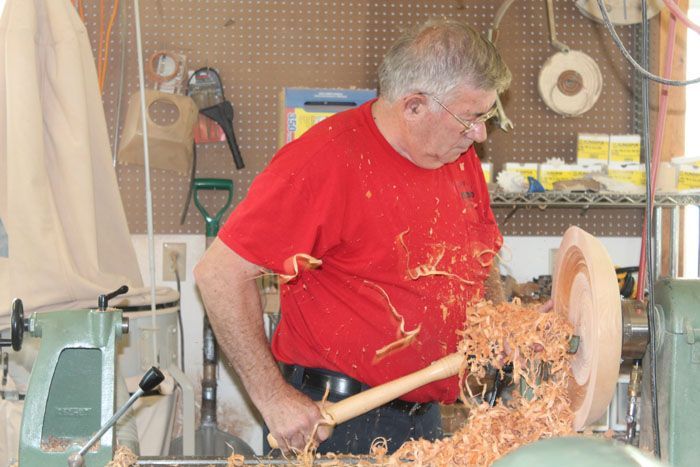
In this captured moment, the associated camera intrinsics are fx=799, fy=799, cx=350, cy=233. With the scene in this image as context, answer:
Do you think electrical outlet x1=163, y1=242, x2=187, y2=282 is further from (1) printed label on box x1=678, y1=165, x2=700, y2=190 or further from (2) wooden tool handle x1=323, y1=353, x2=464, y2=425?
(1) printed label on box x1=678, y1=165, x2=700, y2=190

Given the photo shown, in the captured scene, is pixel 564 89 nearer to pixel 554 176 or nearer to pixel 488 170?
pixel 554 176

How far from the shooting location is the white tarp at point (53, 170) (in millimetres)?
2258

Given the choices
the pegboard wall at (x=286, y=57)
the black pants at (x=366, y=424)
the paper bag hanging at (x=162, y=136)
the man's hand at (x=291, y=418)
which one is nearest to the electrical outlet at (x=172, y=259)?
the pegboard wall at (x=286, y=57)

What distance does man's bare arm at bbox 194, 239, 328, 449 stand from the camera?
1.78 metres

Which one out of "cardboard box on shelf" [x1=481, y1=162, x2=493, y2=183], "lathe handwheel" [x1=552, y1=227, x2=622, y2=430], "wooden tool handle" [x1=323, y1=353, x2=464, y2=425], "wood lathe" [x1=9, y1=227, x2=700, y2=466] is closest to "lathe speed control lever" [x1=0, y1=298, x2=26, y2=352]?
"wood lathe" [x1=9, y1=227, x2=700, y2=466]

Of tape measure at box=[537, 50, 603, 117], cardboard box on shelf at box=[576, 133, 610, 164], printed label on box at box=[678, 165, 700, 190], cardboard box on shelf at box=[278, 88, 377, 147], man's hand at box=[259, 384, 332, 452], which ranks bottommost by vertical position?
man's hand at box=[259, 384, 332, 452]

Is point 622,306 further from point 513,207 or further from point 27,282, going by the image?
point 513,207

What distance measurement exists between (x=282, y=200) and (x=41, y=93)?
991 mm

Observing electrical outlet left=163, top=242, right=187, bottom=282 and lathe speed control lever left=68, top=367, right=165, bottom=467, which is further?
electrical outlet left=163, top=242, right=187, bottom=282

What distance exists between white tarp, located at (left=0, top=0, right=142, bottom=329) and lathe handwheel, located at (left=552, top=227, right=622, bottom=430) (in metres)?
1.41

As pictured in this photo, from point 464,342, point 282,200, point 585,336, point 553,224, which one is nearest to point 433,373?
point 464,342

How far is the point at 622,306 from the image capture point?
143 cm

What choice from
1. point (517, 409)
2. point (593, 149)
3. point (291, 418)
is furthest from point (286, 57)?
point (517, 409)

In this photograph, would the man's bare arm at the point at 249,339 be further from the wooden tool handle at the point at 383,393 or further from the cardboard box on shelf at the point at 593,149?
the cardboard box on shelf at the point at 593,149
